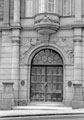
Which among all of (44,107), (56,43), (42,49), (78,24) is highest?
(78,24)

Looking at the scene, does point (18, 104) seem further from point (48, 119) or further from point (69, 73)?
point (48, 119)

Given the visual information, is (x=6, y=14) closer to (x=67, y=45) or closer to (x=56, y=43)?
(x=56, y=43)

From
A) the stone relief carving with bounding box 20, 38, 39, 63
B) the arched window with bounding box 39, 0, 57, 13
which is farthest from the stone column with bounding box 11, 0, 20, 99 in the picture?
the arched window with bounding box 39, 0, 57, 13

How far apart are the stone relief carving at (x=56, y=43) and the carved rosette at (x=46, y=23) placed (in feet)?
2.62

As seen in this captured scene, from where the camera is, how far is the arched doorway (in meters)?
25.6

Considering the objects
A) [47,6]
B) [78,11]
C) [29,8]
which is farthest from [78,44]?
[29,8]

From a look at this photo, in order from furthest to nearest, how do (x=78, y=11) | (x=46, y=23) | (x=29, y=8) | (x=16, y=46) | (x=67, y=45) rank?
(x=29, y=8) < (x=16, y=46) < (x=67, y=45) < (x=78, y=11) < (x=46, y=23)

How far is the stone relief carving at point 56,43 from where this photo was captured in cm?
2522

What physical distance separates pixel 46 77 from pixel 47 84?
0.53m

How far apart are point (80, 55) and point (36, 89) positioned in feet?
13.8

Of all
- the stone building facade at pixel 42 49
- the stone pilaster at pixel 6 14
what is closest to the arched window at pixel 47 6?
the stone building facade at pixel 42 49

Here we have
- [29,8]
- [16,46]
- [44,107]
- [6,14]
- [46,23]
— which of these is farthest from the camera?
[29,8]

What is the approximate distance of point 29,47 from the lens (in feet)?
83.9

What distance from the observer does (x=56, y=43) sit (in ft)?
83.5
